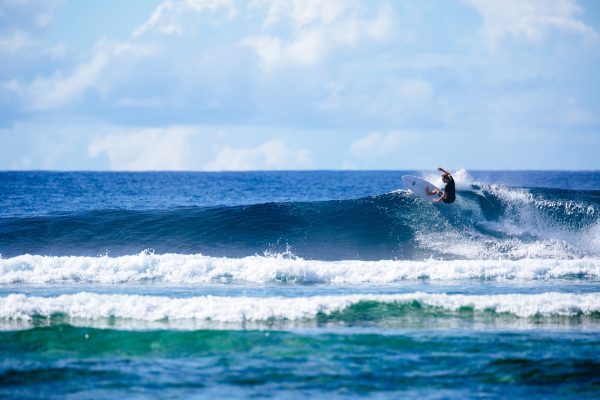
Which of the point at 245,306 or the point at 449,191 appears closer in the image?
the point at 245,306

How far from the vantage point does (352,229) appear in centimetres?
2611

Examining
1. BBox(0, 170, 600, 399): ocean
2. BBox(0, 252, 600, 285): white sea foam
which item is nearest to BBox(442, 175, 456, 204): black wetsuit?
BBox(0, 170, 600, 399): ocean

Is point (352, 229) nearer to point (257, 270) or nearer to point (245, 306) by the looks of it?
point (257, 270)

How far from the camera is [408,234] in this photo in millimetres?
25234

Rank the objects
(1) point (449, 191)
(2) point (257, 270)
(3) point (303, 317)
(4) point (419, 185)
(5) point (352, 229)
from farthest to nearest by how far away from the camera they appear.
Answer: (5) point (352, 229)
(4) point (419, 185)
(1) point (449, 191)
(2) point (257, 270)
(3) point (303, 317)

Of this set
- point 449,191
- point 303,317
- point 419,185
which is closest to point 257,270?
point 303,317

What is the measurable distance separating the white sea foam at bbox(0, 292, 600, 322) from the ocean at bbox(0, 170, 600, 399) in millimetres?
37

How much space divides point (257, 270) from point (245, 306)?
15.0 ft

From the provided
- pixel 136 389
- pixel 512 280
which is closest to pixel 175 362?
pixel 136 389

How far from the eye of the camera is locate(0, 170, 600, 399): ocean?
9617mm

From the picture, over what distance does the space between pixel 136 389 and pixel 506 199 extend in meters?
20.5

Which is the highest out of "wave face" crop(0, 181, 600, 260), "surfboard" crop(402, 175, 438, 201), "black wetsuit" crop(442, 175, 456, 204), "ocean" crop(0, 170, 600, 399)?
"surfboard" crop(402, 175, 438, 201)

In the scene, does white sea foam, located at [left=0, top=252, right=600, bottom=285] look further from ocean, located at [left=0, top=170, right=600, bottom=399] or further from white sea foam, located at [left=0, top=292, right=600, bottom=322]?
white sea foam, located at [left=0, top=292, right=600, bottom=322]

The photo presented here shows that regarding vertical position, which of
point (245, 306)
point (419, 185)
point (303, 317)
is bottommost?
point (303, 317)
